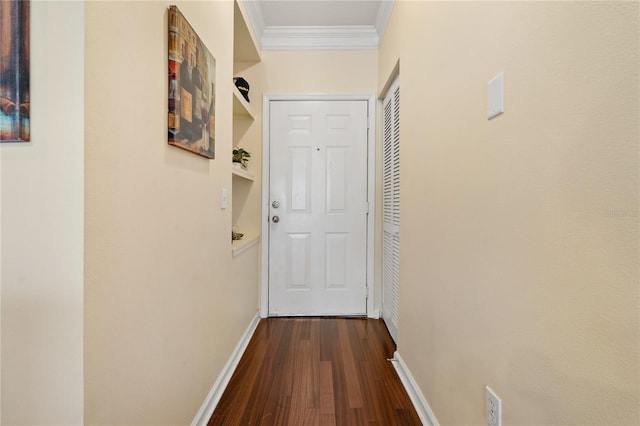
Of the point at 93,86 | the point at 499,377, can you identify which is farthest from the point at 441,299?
the point at 93,86

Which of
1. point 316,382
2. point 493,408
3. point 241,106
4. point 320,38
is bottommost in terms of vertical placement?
point 316,382

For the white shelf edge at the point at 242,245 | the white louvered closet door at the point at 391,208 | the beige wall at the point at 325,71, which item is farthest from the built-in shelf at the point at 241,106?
the white louvered closet door at the point at 391,208

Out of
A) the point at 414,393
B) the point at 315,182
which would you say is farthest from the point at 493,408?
the point at 315,182

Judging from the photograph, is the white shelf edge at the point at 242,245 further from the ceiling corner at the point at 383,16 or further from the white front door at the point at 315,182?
the ceiling corner at the point at 383,16

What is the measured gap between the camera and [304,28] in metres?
2.60

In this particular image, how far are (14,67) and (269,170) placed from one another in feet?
6.69

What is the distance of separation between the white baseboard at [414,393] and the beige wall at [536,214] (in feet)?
Answer: 0.22

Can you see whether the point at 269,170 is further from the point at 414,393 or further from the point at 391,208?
the point at 414,393

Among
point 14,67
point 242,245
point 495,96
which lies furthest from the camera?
point 242,245

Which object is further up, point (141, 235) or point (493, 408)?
point (141, 235)

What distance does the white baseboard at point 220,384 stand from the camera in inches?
53.4

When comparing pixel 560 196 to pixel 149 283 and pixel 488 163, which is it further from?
pixel 149 283

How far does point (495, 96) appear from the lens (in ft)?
2.93

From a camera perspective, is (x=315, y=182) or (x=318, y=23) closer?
(x=318, y=23)
